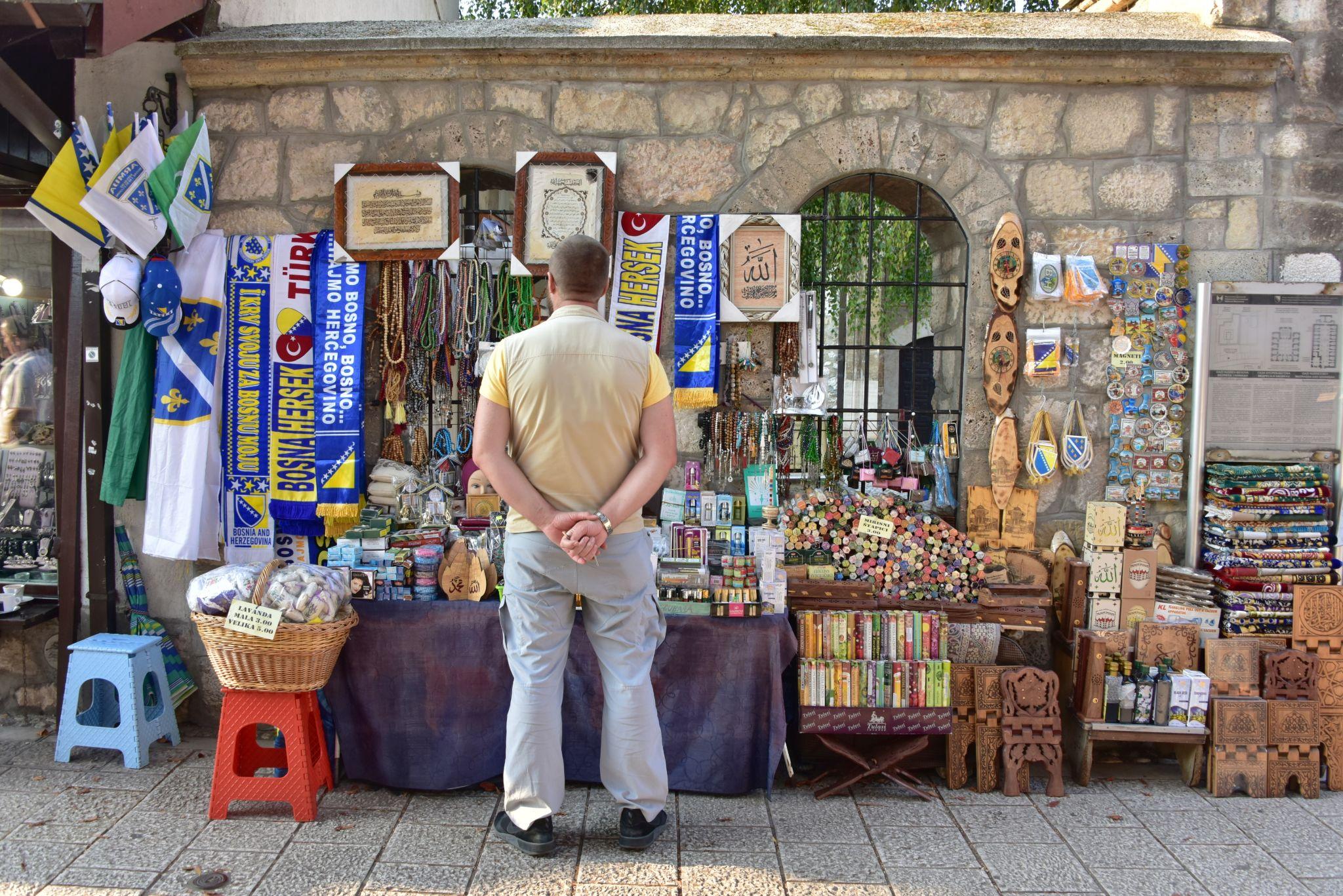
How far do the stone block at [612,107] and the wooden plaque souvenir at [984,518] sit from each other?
2506 mm

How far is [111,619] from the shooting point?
4.81m

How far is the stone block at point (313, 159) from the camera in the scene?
4945 mm

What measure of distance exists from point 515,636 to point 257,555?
204 centimetres

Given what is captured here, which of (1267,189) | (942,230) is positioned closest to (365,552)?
(942,230)

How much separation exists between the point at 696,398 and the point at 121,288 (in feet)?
9.08

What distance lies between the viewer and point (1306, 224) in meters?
4.78

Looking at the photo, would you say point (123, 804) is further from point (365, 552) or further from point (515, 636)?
point (515, 636)

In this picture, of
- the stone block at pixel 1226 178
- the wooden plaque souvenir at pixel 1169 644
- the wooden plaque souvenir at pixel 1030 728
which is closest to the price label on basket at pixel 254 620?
the wooden plaque souvenir at pixel 1030 728

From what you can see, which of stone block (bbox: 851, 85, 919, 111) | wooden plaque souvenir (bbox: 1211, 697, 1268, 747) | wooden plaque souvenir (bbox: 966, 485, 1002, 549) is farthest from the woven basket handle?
wooden plaque souvenir (bbox: 1211, 697, 1268, 747)

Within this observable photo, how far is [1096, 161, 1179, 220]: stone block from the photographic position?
15.8ft

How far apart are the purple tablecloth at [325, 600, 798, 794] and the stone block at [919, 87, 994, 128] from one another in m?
2.71

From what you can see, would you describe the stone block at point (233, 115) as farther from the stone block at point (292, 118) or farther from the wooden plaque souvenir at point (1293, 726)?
the wooden plaque souvenir at point (1293, 726)

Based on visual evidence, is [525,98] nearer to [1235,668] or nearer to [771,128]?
[771,128]

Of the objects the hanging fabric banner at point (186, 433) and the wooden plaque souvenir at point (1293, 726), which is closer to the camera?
the wooden plaque souvenir at point (1293, 726)
